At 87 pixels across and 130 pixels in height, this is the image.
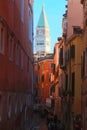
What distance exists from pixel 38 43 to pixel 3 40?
16996cm

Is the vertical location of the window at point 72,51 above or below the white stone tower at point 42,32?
below

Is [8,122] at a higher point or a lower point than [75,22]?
lower

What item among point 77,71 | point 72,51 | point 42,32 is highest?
point 42,32

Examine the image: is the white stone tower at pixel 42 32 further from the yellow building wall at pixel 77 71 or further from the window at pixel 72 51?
the yellow building wall at pixel 77 71

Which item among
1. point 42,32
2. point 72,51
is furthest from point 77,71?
point 42,32

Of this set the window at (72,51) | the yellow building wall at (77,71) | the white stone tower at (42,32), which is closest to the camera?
the yellow building wall at (77,71)

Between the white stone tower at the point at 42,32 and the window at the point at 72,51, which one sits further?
the white stone tower at the point at 42,32

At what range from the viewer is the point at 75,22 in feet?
174

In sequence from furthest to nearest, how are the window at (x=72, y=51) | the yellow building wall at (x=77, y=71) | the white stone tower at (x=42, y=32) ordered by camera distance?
1. the white stone tower at (x=42, y=32)
2. the window at (x=72, y=51)
3. the yellow building wall at (x=77, y=71)

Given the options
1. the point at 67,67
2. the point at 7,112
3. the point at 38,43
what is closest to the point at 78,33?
the point at 67,67

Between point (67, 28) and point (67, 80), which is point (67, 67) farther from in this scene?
point (67, 28)

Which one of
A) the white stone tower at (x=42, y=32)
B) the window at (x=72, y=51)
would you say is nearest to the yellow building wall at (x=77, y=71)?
the window at (x=72, y=51)

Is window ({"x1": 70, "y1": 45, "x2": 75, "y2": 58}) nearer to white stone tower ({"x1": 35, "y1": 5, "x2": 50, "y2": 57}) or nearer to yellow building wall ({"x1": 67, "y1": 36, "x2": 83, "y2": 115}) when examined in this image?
yellow building wall ({"x1": 67, "y1": 36, "x2": 83, "y2": 115})

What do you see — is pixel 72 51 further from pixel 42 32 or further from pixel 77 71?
pixel 42 32
